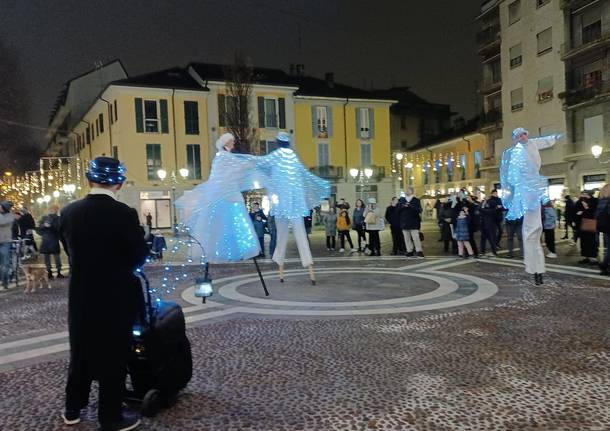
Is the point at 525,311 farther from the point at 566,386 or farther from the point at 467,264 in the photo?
the point at 467,264

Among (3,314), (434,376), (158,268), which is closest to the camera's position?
(434,376)

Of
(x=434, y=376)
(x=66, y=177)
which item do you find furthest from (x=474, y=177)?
(x=434, y=376)

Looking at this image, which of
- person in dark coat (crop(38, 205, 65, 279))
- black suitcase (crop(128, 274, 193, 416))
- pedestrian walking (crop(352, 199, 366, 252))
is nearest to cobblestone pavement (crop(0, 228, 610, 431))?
black suitcase (crop(128, 274, 193, 416))

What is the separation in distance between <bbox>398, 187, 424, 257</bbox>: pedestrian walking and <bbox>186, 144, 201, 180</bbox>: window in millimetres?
29595

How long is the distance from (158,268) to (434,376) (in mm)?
9982

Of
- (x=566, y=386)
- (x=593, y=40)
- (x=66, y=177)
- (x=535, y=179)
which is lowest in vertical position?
(x=566, y=386)

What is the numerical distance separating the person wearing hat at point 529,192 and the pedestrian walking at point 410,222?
15.6 feet

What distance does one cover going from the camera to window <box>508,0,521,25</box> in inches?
1489

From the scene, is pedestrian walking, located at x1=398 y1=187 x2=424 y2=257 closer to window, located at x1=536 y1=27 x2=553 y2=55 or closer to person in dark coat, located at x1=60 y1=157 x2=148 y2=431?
person in dark coat, located at x1=60 y1=157 x2=148 y2=431

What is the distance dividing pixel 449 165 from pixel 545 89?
16495 mm

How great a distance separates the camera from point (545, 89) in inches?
1416

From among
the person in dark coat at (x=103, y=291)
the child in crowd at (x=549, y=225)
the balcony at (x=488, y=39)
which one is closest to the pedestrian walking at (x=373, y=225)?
the child in crowd at (x=549, y=225)

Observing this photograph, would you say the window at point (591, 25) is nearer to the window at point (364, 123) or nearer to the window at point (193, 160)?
the window at point (364, 123)

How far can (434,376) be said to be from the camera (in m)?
4.45
